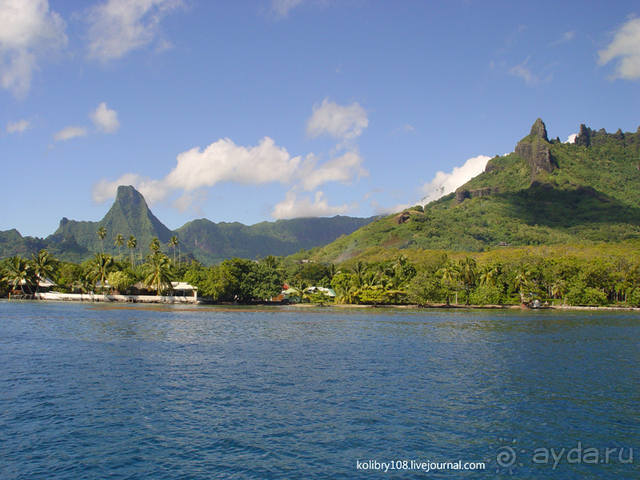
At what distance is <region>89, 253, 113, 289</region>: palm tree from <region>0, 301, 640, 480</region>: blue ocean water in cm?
9632

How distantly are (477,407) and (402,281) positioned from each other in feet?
381

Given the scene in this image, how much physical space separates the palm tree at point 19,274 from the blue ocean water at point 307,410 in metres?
103

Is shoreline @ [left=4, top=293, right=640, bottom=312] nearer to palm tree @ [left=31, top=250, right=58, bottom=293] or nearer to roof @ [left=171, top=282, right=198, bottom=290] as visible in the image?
roof @ [left=171, top=282, right=198, bottom=290]

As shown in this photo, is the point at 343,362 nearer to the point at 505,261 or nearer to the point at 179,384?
the point at 179,384

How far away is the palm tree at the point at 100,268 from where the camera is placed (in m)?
141

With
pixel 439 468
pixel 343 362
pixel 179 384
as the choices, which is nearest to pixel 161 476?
pixel 439 468

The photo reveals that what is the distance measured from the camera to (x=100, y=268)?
5531 inches

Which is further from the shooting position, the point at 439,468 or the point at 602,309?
the point at 602,309

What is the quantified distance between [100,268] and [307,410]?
13125 centimetres

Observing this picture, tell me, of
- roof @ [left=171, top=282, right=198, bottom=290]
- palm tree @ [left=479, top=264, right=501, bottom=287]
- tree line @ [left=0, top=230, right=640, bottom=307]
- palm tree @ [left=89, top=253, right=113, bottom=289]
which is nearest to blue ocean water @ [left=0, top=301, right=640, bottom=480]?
palm tree @ [left=479, top=264, right=501, bottom=287]

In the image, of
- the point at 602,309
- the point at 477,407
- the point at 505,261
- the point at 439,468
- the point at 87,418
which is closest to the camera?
the point at 439,468

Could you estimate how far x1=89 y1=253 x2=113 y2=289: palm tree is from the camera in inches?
5536

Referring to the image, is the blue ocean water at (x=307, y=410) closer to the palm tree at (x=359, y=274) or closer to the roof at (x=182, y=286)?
the palm tree at (x=359, y=274)

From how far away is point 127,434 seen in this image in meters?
22.3
